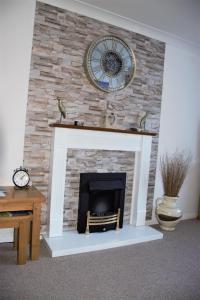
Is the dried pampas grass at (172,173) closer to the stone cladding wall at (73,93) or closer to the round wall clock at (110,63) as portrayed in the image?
the stone cladding wall at (73,93)

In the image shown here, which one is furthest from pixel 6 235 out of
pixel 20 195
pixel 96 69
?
pixel 96 69

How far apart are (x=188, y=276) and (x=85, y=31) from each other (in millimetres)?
2787

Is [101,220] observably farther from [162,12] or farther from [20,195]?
[162,12]

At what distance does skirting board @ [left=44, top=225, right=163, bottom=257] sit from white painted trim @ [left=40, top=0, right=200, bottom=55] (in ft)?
8.32

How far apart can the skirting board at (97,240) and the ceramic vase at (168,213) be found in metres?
0.24

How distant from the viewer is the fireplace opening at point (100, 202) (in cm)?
310

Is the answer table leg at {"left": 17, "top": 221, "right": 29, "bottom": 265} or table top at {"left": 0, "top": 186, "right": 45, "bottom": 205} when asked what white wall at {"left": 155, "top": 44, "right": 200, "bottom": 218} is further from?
table leg at {"left": 17, "top": 221, "right": 29, "bottom": 265}

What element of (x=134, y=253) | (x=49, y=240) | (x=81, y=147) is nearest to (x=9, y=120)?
(x=81, y=147)

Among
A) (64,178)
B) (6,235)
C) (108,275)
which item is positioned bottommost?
(108,275)

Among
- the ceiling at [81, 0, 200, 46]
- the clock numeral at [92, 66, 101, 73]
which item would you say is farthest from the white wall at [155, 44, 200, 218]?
the clock numeral at [92, 66, 101, 73]

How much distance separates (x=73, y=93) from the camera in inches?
120

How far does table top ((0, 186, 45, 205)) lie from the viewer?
91.1 inches

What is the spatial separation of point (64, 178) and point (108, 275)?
1.12 metres

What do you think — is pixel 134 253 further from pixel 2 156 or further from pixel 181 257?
pixel 2 156
